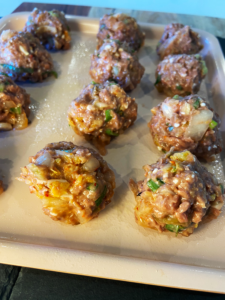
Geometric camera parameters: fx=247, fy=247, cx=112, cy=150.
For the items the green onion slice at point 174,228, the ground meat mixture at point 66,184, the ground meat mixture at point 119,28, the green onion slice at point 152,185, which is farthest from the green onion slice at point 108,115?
the ground meat mixture at point 119,28

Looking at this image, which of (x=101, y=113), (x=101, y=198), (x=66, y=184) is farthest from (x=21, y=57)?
(x=101, y=198)

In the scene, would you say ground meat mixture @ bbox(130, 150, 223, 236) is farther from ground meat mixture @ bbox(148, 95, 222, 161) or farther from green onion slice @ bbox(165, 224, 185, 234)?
ground meat mixture @ bbox(148, 95, 222, 161)

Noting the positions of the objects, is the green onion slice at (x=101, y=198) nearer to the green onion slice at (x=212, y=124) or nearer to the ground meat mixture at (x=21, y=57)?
the green onion slice at (x=212, y=124)

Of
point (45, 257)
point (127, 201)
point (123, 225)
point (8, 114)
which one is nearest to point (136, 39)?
point (8, 114)

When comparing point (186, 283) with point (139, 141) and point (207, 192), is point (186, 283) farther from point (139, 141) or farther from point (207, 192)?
point (139, 141)

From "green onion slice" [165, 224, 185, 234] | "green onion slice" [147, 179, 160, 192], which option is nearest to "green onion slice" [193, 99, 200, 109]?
"green onion slice" [147, 179, 160, 192]

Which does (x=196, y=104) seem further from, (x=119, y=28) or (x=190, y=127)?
(x=119, y=28)
